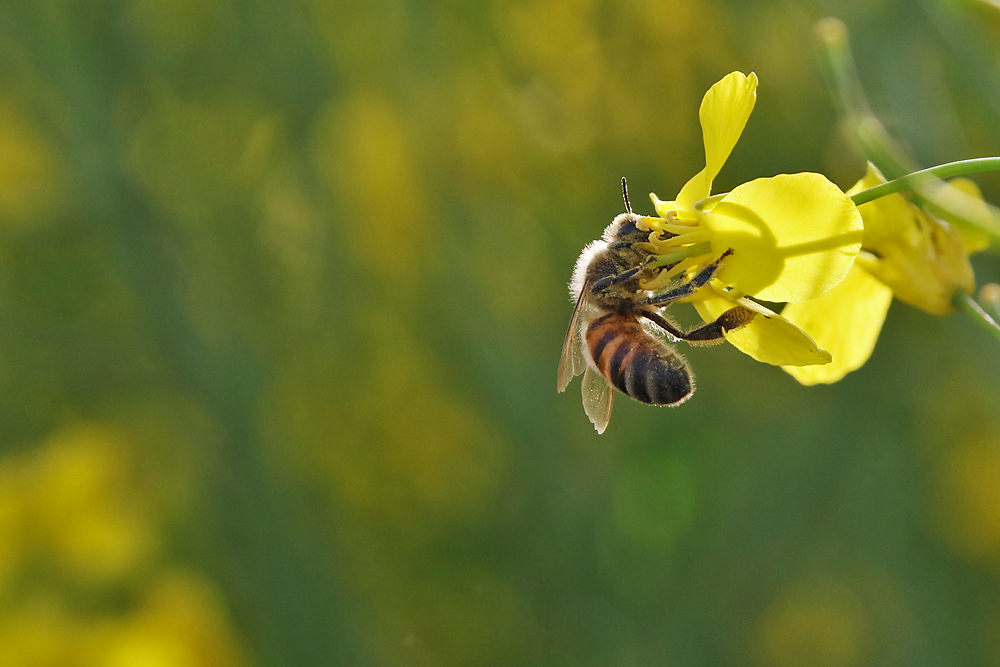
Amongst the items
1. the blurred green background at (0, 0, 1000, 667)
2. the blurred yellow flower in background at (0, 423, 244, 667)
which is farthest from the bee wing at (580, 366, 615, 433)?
the blurred yellow flower in background at (0, 423, 244, 667)

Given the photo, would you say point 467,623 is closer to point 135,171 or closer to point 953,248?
point 135,171

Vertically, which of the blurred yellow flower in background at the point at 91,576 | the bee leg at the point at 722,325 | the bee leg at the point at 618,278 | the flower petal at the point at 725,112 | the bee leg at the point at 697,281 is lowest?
the blurred yellow flower in background at the point at 91,576

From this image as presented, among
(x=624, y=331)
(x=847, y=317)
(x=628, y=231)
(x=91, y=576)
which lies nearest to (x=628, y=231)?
(x=628, y=231)

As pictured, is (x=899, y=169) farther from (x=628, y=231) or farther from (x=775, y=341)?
(x=628, y=231)

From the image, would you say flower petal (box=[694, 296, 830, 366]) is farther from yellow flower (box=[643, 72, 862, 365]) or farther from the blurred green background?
the blurred green background

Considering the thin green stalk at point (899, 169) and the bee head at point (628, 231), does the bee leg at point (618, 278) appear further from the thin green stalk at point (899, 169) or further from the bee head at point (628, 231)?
the thin green stalk at point (899, 169)

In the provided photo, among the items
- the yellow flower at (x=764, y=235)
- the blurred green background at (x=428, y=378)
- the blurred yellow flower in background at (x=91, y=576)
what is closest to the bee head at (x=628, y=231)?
the yellow flower at (x=764, y=235)

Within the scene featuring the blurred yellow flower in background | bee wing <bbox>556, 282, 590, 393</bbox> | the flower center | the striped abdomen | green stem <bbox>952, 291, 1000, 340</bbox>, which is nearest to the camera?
green stem <bbox>952, 291, 1000, 340</bbox>
